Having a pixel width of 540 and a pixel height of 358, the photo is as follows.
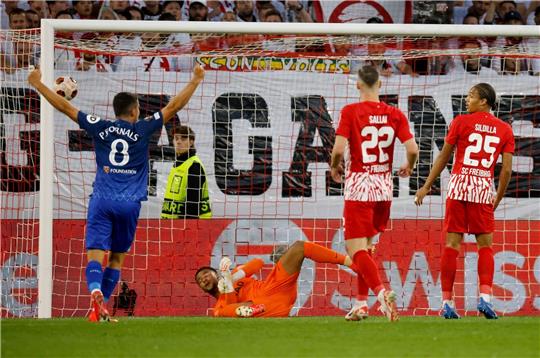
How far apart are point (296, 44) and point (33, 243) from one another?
3714 mm

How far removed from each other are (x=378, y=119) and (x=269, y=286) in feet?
7.54

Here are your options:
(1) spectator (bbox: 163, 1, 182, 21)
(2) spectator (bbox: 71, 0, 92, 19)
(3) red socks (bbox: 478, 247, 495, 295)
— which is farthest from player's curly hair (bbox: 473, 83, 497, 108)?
(2) spectator (bbox: 71, 0, 92, 19)

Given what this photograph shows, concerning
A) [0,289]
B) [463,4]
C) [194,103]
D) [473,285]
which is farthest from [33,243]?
[463,4]

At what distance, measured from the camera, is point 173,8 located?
14914 mm

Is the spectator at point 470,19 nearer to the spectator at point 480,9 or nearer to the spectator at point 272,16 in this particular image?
the spectator at point 480,9

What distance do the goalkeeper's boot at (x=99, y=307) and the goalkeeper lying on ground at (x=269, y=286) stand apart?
153cm

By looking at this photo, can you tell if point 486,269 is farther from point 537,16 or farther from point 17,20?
point 17,20

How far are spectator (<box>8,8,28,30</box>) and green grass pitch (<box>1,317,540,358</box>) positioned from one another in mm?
5501

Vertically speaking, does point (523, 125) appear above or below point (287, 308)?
above

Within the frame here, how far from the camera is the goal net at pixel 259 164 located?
514 inches

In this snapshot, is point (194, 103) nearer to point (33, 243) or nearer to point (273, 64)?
point (273, 64)

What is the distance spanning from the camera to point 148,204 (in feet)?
43.8

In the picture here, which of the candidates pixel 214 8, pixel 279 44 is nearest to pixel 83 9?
pixel 214 8

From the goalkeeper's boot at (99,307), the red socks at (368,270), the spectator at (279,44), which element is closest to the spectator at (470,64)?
the spectator at (279,44)
